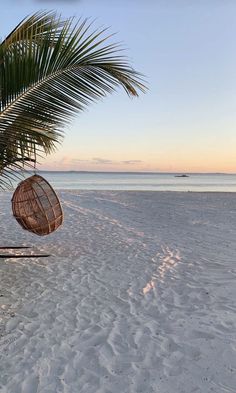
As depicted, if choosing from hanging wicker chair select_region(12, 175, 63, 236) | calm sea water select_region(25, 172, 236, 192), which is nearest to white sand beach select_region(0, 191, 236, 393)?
hanging wicker chair select_region(12, 175, 63, 236)

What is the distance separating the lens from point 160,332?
4414mm

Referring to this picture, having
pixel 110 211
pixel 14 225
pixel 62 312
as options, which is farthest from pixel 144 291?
pixel 110 211

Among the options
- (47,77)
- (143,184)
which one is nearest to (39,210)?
(47,77)

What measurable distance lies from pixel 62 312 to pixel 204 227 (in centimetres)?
801

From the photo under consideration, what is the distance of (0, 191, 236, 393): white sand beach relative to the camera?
3492 millimetres

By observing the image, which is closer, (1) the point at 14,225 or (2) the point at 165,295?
(2) the point at 165,295

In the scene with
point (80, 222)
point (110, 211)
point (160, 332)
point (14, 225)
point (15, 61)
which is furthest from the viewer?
point (110, 211)

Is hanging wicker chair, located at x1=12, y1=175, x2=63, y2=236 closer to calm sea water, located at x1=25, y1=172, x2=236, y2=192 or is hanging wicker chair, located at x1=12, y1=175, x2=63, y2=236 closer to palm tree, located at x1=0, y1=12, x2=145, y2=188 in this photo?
palm tree, located at x1=0, y1=12, x2=145, y2=188

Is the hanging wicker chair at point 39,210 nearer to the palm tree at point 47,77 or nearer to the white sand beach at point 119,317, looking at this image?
the white sand beach at point 119,317

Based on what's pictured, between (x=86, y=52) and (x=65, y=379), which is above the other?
(x=86, y=52)

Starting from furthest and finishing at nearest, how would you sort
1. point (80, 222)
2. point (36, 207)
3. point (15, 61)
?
point (80, 222) → point (36, 207) → point (15, 61)

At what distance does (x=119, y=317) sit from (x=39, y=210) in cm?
362

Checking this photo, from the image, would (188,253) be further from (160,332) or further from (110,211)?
(110,211)

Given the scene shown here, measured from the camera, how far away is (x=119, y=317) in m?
4.84
